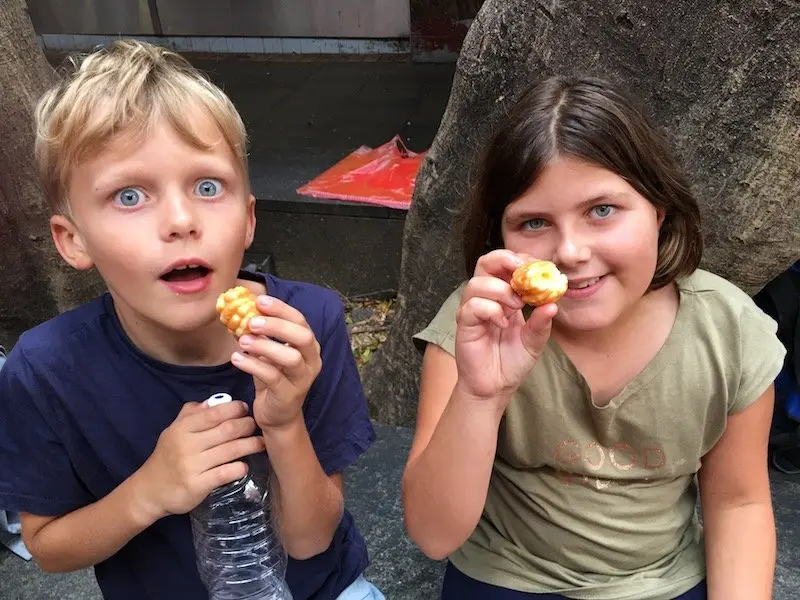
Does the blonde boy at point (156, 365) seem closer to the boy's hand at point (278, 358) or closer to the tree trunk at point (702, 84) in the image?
the boy's hand at point (278, 358)

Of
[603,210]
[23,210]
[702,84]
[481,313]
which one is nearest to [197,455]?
[481,313]

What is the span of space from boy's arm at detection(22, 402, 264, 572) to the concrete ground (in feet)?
3.60

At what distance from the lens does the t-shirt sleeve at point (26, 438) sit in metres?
1.49

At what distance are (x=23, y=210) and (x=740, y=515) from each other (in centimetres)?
287

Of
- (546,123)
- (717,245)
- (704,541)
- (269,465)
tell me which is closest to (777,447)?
(717,245)

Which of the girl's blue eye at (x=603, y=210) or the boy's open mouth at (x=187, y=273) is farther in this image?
the girl's blue eye at (x=603, y=210)

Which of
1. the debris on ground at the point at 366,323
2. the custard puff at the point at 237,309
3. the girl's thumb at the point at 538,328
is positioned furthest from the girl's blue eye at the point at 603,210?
the debris on ground at the point at 366,323

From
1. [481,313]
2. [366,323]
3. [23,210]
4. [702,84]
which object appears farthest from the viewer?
[366,323]

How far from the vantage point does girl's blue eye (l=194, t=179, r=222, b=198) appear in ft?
4.65

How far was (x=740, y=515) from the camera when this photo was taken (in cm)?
175

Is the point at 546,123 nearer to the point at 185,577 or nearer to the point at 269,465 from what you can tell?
the point at 269,465

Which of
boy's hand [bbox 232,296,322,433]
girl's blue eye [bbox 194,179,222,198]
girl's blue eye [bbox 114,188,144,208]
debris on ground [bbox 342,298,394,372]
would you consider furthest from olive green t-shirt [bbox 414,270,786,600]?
debris on ground [bbox 342,298,394,372]

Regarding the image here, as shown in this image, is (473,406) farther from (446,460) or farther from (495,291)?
(495,291)

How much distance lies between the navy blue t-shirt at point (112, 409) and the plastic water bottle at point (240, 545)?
0.12ft
